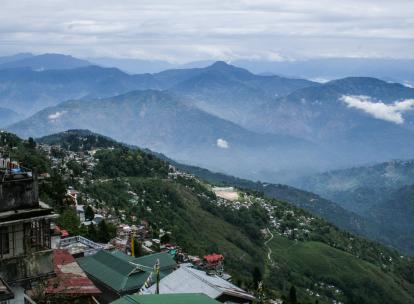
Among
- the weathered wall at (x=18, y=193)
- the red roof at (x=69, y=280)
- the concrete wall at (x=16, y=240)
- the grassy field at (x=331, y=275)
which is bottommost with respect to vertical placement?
the grassy field at (x=331, y=275)

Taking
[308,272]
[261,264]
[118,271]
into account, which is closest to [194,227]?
[261,264]

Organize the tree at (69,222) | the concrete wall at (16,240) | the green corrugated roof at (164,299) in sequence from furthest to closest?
the tree at (69,222) → the green corrugated roof at (164,299) → the concrete wall at (16,240)

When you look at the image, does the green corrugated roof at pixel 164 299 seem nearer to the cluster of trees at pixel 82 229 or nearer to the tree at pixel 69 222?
the cluster of trees at pixel 82 229


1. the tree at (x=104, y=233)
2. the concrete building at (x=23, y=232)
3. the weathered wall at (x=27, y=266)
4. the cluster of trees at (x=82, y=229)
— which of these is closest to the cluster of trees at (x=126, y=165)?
the tree at (x=104, y=233)

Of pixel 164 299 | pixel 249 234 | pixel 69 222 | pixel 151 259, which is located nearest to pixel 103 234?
pixel 69 222

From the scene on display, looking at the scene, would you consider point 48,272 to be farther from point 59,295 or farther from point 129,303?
point 129,303

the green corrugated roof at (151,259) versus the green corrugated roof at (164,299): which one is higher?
the green corrugated roof at (164,299)

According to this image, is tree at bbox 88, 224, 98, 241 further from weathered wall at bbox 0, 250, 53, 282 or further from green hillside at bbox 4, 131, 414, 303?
weathered wall at bbox 0, 250, 53, 282

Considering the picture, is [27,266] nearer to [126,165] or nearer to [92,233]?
[92,233]
